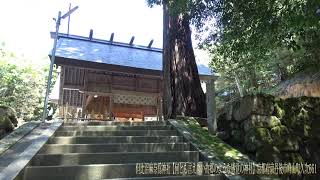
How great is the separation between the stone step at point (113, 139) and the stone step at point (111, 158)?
0.77 meters

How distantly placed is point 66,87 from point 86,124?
8.25 metres

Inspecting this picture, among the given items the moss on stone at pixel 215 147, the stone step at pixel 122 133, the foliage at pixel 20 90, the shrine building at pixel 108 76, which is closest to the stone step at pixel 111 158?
the moss on stone at pixel 215 147

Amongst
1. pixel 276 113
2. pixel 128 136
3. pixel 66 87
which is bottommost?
pixel 128 136

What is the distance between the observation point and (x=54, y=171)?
3.79m

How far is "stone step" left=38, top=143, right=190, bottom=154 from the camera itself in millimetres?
4766

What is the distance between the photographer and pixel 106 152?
4672 millimetres

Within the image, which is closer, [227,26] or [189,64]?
[227,26]

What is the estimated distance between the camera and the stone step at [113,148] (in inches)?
188

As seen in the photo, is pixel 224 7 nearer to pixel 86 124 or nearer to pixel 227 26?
pixel 227 26

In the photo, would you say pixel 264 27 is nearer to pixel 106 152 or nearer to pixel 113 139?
pixel 113 139

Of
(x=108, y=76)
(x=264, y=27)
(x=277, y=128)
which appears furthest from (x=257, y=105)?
(x=108, y=76)

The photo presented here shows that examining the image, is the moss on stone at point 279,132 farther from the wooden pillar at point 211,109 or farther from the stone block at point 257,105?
the wooden pillar at point 211,109

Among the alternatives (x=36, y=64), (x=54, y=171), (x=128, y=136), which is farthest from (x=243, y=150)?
(x=36, y=64)

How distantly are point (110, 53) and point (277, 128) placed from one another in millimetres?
10967
